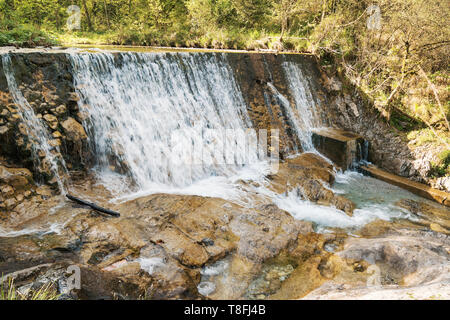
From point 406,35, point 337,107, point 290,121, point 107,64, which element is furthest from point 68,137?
point 406,35

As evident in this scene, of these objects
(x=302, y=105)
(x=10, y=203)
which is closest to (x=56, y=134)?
(x=10, y=203)

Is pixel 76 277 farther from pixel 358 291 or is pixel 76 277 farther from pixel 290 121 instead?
pixel 290 121

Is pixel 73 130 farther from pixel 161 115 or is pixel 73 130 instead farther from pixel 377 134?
pixel 377 134

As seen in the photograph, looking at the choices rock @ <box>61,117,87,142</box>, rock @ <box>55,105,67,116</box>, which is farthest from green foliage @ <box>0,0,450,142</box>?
rock @ <box>61,117,87,142</box>

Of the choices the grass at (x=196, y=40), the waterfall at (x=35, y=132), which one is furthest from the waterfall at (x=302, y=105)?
the waterfall at (x=35, y=132)

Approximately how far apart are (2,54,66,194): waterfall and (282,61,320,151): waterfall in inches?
305

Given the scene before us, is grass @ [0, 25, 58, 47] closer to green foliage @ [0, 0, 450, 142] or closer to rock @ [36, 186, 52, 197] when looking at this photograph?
green foliage @ [0, 0, 450, 142]

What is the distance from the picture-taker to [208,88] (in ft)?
29.7

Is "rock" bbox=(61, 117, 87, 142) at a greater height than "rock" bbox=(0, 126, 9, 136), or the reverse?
"rock" bbox=(0, 126, 9, 136)

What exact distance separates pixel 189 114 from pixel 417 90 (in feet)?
29.3

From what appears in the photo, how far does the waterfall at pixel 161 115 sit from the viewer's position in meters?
6.70

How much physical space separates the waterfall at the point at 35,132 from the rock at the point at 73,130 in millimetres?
388

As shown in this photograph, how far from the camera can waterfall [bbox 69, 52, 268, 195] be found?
22.0 ft

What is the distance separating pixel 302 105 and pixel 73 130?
830cm
